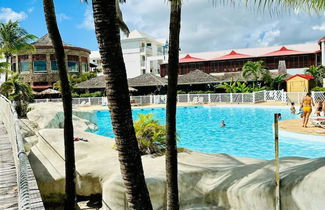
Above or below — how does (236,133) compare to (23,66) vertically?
below

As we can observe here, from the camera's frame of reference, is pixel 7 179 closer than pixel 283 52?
Yes

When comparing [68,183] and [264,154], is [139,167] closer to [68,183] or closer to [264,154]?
[68,183]

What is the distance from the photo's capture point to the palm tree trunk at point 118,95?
9.08ft

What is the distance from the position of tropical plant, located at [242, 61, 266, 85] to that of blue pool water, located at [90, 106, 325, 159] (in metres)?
8.07

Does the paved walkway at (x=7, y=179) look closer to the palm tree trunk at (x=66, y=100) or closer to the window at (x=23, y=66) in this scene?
the palm tree trunk at (x=66, y=100)

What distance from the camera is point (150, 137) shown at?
934 centimetres

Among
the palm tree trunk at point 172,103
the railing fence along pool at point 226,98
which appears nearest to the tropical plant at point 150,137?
the palm tree trunk at point 172,103

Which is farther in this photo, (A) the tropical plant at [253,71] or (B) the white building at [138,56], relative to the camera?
(B) the white building at [138,56]

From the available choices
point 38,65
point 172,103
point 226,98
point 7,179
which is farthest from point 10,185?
point 38,65

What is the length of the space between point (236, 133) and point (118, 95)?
1560 cm

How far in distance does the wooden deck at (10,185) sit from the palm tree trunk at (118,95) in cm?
127

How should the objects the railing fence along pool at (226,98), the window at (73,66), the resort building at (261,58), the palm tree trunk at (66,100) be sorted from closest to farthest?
the palm tree trunk at (66,100) < the railing fence along pool at (226,98) < the resort building at (261,58) < the window at (73,66)

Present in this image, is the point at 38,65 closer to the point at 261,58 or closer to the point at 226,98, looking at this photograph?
the point at 226,98

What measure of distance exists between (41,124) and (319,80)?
95.3 ft
